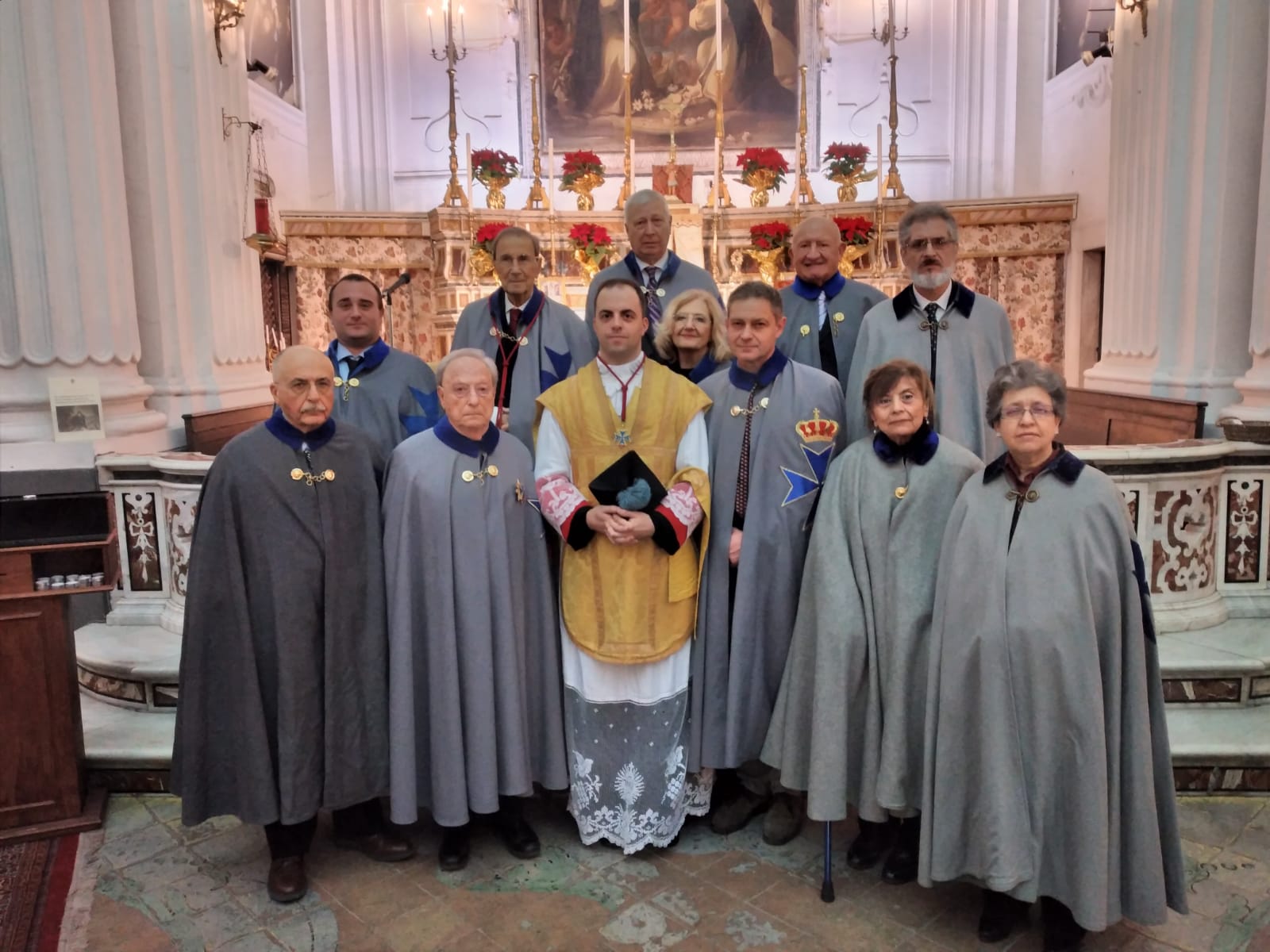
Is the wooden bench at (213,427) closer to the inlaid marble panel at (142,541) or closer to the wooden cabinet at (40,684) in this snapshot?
the inlaid marble panel at (142,541)

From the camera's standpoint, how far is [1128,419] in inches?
246

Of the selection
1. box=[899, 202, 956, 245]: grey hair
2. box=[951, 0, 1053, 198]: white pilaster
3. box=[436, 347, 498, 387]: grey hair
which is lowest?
box=[436, 347, 498, 387]: grey hair

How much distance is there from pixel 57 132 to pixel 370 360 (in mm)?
2585

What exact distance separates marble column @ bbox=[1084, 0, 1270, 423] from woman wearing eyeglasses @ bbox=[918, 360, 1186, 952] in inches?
154

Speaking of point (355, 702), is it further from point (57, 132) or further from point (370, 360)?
point (57, 132)

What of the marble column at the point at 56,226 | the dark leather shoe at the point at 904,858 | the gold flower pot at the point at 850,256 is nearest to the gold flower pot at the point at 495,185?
the gold flower pot at the point at 850,256

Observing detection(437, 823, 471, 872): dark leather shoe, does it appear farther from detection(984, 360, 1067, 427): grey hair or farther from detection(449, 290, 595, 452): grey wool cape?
detection(984, 360, 1067, 427): grey hair

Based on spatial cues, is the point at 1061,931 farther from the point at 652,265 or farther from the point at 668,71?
the point at 668,71

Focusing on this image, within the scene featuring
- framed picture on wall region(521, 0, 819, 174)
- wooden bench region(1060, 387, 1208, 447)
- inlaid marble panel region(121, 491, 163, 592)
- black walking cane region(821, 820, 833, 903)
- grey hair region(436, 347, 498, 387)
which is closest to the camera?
black walking cane region(821, 820, 833, 903)

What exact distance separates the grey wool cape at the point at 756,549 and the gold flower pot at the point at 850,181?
6.91 m

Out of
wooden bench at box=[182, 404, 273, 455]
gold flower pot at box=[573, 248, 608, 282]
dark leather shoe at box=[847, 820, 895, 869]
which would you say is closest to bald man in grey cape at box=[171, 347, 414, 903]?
dark leather shoe at box=[847, 820, 895, 869]

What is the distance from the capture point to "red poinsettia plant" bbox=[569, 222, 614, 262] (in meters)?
7.80

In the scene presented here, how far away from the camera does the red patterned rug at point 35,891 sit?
2957mm

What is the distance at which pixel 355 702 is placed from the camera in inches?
124
